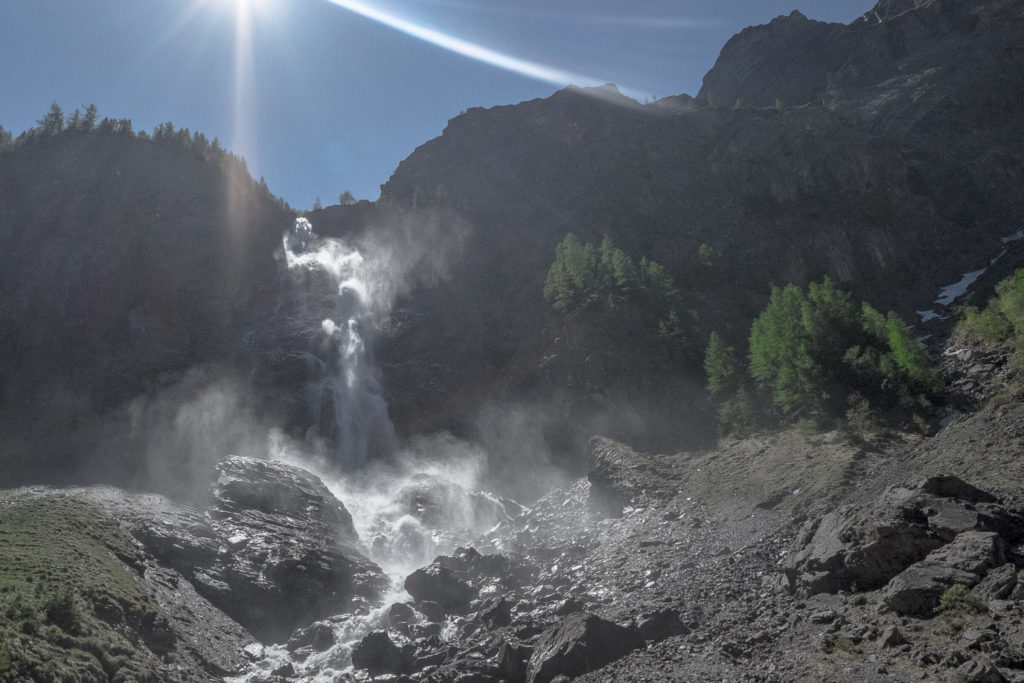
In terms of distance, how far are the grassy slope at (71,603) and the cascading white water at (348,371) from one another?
26.7m

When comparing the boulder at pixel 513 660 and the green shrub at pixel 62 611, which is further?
the boulder at pixel 513 660

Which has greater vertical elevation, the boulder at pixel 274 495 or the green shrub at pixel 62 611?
the boulder at pixel 274 495

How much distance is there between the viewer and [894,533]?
18.9 metres

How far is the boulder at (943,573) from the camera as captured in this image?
16.0 m

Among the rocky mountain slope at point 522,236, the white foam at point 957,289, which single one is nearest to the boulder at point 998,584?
the rocky mountain slope at point 522,236

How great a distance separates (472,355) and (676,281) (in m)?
22.3

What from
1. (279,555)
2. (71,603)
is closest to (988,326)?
(279,555)

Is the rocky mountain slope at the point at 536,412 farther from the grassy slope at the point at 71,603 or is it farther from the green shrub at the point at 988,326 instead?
the green shrub at the point at 988,326

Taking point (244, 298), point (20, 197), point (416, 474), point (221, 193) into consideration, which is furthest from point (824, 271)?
point (20, 197)

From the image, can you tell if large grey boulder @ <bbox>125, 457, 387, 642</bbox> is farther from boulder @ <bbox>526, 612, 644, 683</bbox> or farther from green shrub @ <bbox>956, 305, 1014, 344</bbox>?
green shrub @ <bbox>956, 305, 1014, 344</bbox>

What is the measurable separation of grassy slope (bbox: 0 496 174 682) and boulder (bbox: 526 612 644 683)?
44.0 feet

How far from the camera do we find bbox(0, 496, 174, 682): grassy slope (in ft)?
67.5

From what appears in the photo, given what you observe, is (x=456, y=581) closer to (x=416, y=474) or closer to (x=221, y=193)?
(x=416, y=474)

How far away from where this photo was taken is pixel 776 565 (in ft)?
76.6
